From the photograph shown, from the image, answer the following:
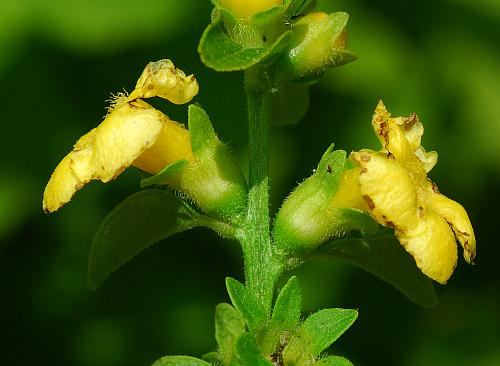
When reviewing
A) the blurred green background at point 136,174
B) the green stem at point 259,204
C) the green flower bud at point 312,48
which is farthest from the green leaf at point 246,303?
the blurred green background at point 136,174

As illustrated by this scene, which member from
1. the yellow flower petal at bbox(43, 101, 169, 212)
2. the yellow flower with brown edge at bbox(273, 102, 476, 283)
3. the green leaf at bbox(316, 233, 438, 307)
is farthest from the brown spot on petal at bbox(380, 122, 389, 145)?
the yellow flower petal at bbox(43, 101, 169, 212)

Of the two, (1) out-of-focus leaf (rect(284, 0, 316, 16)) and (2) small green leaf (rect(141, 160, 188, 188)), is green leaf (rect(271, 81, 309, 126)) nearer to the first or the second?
(1) out-of-focus leaf (rect(284, 0, 316, 16))

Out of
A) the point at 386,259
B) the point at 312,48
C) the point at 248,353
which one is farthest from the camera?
the point at 386,259

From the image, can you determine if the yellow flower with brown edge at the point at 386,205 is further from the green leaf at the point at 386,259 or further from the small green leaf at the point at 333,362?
the small green leaf at the point at 333,362

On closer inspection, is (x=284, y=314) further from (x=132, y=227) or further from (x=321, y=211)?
(x=132, y=227)

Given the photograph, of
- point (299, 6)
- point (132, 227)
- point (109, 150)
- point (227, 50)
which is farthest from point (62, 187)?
point (299, 6)

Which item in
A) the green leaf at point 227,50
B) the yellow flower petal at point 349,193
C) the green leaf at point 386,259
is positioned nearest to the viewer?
the green leaf at point 227,50

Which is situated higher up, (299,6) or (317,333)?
(299,6)
